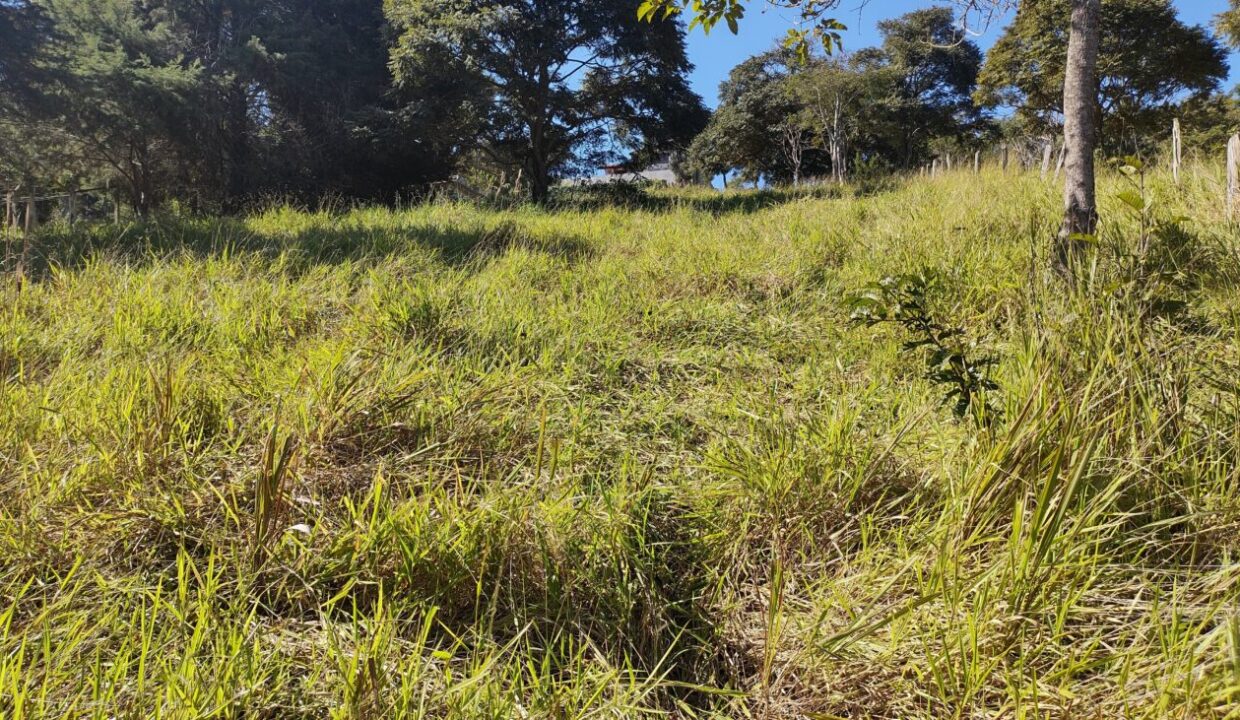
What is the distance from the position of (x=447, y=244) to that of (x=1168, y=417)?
15.7 ft

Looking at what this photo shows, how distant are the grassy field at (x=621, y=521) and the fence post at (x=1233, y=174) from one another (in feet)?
4.00

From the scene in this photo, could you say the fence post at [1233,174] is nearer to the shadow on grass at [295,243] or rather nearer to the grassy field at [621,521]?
the grassy field at [621,521]

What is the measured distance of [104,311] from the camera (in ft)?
9.62

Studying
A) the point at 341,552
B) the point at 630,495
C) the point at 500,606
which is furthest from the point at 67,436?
the point at 630,495

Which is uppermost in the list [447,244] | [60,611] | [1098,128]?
[1098,128]

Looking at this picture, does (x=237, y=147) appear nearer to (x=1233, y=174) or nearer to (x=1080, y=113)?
(x=1080, y=113)

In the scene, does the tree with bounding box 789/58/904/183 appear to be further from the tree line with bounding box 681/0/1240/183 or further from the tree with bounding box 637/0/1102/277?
the tree with bounding box 637/0/1102/277

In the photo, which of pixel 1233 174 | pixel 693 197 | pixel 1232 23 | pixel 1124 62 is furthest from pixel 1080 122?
pixel 1232 23

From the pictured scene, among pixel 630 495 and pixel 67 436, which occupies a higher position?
pixel 67 436

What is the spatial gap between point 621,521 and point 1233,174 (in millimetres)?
4833

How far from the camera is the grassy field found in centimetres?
109

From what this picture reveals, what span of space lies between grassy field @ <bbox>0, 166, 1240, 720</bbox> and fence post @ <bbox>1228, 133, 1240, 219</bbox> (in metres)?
1.22

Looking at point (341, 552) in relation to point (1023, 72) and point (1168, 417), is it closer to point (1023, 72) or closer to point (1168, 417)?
point (1168, 417)

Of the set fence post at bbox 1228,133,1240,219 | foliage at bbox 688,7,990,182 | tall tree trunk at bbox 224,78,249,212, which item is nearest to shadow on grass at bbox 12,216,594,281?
fence post at bbox 1228,133,1240,219
